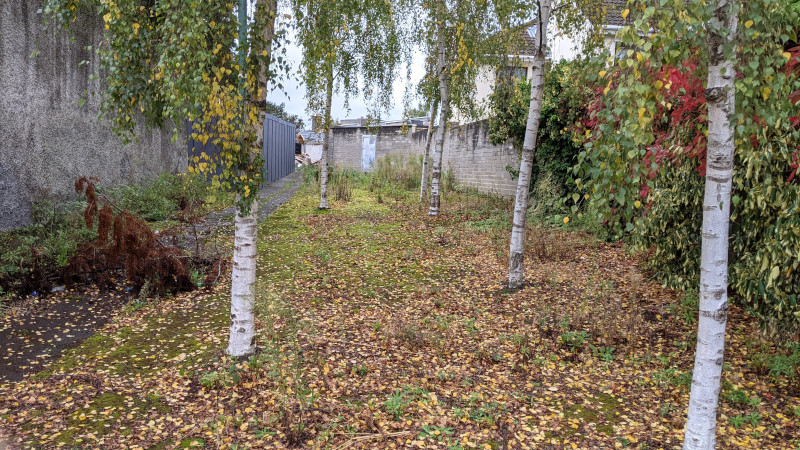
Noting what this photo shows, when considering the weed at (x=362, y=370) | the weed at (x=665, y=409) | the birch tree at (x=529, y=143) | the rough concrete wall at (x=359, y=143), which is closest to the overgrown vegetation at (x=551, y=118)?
the birch tree at (x=529, y=143)

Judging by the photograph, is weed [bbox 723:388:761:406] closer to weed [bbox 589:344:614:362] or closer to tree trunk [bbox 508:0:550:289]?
weed [bbox 589:344:614:362]

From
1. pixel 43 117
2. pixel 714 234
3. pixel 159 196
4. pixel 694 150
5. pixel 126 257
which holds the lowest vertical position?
pixel 126 257

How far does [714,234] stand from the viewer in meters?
2.62

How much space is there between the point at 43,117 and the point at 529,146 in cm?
721

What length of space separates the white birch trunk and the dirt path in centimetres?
160

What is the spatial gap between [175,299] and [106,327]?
2.93 feet

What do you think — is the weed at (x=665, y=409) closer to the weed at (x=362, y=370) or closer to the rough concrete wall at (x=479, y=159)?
the weed at (x=362, y=370)

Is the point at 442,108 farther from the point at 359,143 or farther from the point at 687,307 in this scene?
the point at 359,143

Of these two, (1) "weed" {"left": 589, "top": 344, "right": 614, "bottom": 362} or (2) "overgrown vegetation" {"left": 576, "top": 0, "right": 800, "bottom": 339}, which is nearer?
(2) "overgrown vegetation" {"left": 576, "top": 0, "right": 800, "bottom": 339}

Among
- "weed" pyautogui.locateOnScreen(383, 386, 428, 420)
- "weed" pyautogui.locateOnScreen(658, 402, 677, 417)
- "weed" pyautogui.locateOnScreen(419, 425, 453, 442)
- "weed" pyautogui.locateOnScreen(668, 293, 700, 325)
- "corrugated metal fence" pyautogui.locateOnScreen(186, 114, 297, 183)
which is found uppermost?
"corrugated metal fence" pyautogui.locateOnScreen(186, 114, 297, 183)

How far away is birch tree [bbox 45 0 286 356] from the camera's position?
10.9 feet

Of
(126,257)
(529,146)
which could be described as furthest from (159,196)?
(529,146)

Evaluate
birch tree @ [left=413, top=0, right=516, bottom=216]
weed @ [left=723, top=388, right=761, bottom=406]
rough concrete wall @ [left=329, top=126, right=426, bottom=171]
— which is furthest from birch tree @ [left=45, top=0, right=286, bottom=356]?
rough concrete wall @ [left=329, top=126, right=426, bottom=171]

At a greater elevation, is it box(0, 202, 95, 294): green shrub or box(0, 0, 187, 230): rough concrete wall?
box(0, 0, 187, 230): rough concrete wall
